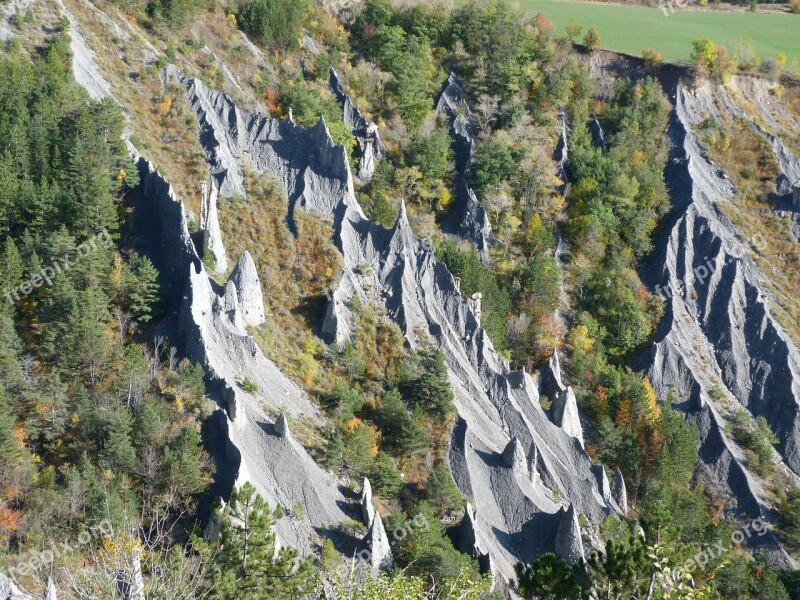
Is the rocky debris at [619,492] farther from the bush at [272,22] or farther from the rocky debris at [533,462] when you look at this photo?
the bush at [272,22]

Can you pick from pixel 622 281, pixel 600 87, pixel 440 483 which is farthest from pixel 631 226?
pixel 440 483

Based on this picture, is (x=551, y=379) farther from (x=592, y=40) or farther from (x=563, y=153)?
(x=592, y=40)

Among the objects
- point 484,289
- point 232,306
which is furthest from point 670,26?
point 232,306

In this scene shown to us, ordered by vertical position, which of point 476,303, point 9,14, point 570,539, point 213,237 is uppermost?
point 9,14

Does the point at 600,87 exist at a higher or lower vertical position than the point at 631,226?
higher

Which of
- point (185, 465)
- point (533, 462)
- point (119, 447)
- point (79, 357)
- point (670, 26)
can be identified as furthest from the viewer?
point (670, 26)

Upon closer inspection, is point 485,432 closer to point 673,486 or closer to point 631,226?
point 673,486

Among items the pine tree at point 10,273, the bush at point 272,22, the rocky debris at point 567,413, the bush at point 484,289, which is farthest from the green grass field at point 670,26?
the pine tree at point 10,273
